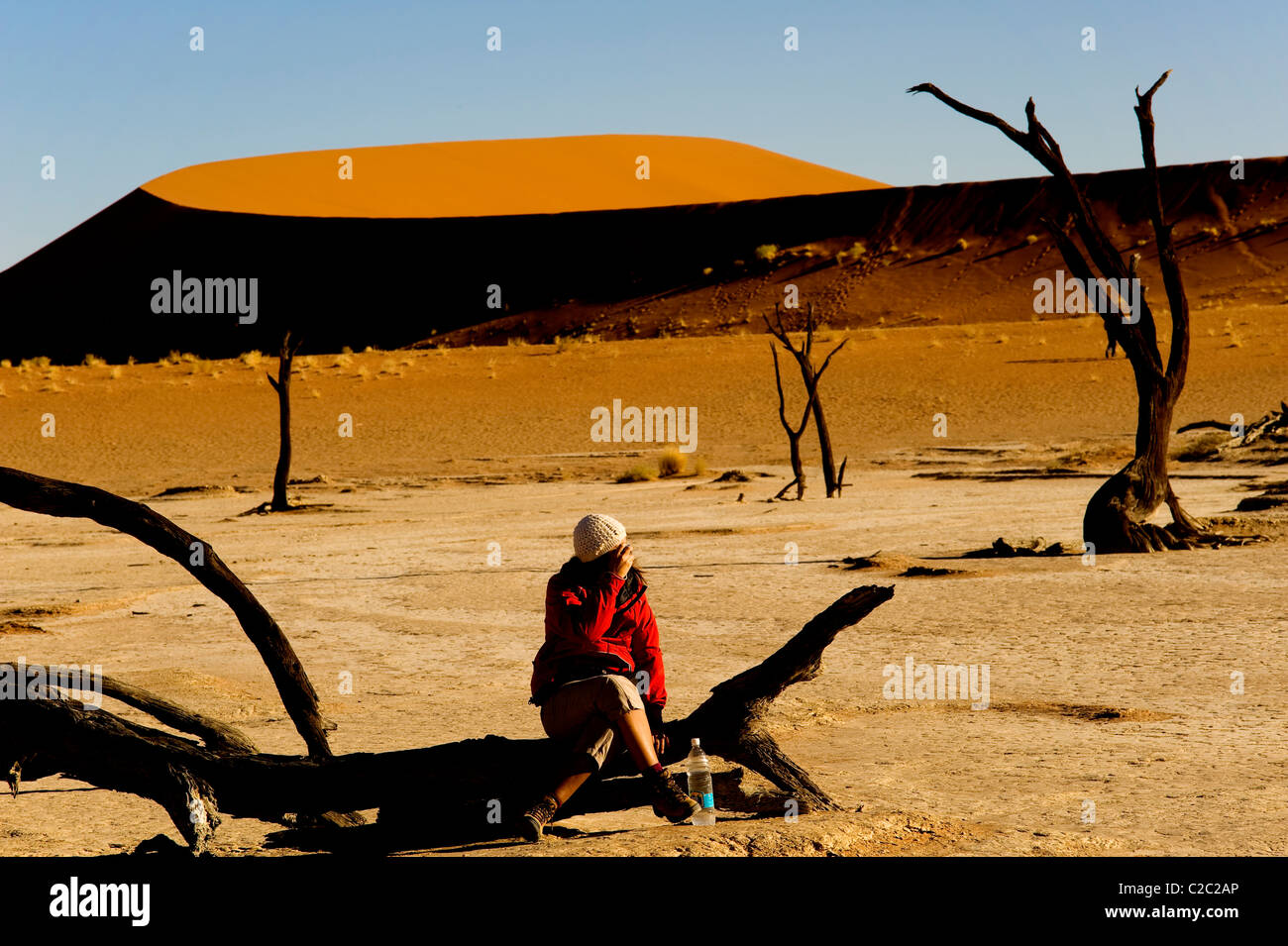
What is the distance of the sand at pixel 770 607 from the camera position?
564 cm

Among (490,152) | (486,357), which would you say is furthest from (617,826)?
(490,152)

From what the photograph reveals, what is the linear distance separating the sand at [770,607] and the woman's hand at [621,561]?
94 centimetres

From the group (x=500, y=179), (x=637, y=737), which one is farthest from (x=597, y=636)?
(x=500, y=179)

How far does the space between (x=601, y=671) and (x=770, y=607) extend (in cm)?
664

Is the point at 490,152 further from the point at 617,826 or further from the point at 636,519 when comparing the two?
the point at 617,826

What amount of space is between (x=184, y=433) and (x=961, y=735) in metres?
31.5

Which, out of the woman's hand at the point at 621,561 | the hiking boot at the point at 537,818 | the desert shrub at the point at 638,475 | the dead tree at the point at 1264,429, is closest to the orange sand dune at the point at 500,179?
the desert shrub at the point at 638,475

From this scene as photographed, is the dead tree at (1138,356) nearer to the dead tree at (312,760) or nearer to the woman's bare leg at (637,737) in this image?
the dead tree at (312,760)

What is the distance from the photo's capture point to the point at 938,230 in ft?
260

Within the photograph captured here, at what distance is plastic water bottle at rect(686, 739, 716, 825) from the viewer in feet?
17.3

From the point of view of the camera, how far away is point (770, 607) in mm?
11758

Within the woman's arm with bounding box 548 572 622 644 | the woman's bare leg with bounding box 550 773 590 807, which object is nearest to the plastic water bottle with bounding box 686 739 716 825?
the woman's bare leg with bounding box 550 773 590 807

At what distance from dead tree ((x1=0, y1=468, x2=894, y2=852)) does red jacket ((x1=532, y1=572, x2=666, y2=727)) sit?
259 millimetres
